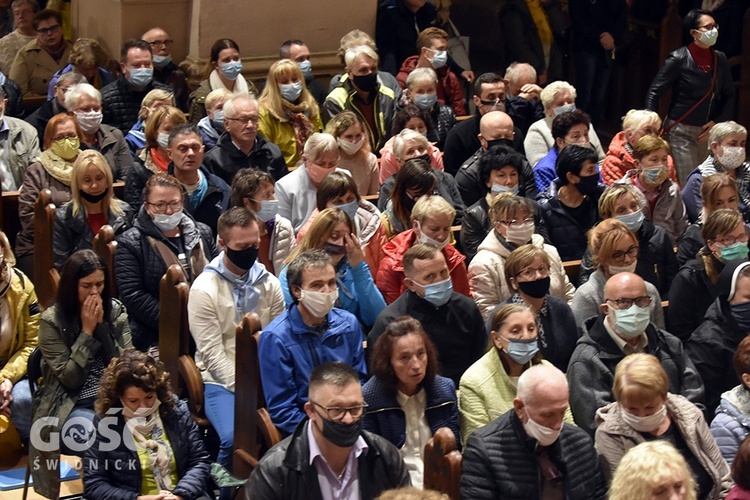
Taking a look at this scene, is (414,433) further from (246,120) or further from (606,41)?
(606,41)

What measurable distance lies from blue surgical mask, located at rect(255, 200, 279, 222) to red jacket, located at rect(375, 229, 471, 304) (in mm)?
644

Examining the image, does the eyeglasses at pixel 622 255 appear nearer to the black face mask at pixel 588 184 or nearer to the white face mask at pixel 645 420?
the black face mask at pixel 588 184

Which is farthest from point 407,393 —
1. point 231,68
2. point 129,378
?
point 231,68

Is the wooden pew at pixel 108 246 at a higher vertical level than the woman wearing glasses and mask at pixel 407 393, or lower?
lower

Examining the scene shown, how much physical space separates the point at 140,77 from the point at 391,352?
174 inches

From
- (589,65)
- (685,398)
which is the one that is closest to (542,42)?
(589,65)

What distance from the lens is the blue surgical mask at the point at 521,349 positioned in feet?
18.3

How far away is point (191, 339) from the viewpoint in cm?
621

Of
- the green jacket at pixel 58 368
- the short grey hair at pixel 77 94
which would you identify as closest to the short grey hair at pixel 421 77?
the short grey hair at pixel 77 94

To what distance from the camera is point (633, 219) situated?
7.11 metres

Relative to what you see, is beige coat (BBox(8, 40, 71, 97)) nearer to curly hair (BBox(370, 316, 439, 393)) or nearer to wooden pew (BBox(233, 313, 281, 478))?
wooden pew (BBox(233, 313, 281, 478))

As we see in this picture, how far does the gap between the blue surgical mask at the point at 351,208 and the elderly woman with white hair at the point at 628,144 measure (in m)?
2.01

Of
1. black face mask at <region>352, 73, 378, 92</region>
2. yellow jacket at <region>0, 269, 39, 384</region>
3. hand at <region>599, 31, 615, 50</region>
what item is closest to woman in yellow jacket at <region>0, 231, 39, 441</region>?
yellow jacket at <region>0, 269, 39, 384</region>

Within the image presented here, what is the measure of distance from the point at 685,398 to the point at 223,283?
2.07 metres
